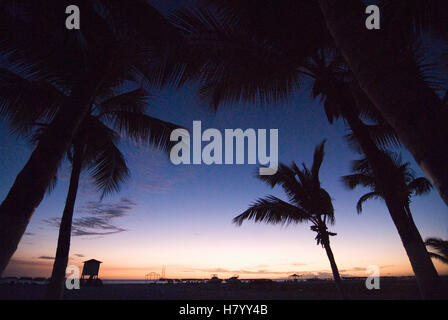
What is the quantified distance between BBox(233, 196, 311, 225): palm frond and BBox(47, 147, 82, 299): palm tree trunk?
375 centimetres

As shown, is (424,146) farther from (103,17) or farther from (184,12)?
(103,17)

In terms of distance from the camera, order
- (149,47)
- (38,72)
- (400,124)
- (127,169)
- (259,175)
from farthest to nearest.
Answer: (259,175), (127,169), (38,72), (149,47), (400,124)

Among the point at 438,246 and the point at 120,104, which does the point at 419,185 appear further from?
the point at 120,104

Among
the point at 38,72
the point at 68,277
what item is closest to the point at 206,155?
the point at 38,72

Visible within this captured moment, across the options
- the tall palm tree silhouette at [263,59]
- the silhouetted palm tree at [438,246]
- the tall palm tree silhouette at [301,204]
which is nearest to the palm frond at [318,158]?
the tall palm tree silhouette at [301,204]

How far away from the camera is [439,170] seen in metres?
0.83

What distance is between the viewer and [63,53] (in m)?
3.43

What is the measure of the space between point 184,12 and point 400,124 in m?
3.08

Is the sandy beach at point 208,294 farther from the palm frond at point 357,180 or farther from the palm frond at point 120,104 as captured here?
the palm frond at point 120,104

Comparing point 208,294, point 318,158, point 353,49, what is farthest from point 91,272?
point 353,49

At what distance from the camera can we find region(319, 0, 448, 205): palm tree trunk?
0.84m

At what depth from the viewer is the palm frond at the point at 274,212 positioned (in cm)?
641

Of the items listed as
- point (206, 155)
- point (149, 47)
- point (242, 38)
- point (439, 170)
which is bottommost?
point (439, 170)
